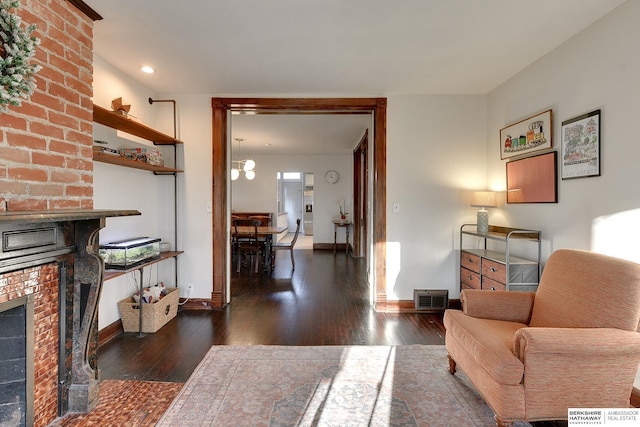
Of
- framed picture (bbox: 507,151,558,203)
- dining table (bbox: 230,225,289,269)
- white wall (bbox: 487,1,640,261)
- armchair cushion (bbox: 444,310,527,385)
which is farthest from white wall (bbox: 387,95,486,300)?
dining table (bbox: 230,225,289,269)

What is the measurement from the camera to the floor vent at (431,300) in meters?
3.51

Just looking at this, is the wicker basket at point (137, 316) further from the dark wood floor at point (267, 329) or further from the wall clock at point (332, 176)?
the wall clock at point (332, 176)

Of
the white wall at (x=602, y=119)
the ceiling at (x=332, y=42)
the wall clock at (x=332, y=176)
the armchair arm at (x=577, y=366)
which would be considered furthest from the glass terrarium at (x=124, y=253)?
the wall clock at (x=332, y=176)

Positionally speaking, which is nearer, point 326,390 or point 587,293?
point 587,293

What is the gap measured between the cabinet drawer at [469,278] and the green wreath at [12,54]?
360 cm

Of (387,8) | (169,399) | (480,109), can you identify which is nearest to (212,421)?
(169,399)

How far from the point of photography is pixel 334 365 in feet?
7.61

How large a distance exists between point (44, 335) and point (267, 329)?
5.69ft

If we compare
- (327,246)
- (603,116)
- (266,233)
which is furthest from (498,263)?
(327,246)

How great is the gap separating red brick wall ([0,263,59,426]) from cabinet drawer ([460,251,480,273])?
11.0ft

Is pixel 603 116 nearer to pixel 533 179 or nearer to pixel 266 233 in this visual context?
Result: pixel 533 179

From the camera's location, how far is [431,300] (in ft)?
11.5

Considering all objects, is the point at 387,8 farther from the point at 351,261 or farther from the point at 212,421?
the point at 351,261

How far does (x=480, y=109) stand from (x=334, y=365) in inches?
125
